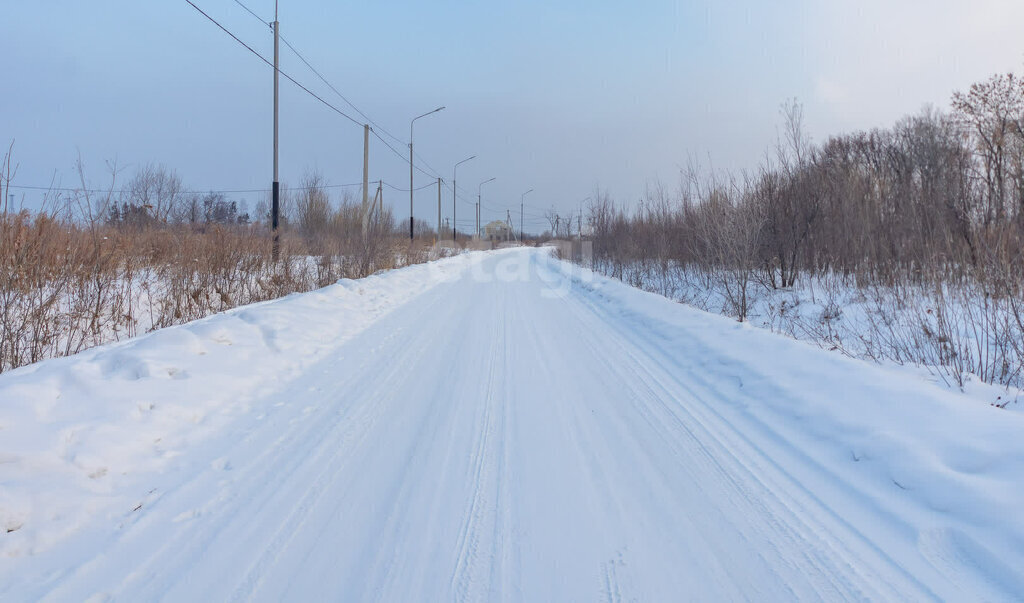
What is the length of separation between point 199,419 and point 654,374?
4.58 metres

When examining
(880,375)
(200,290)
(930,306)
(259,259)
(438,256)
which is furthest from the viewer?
(438,256)

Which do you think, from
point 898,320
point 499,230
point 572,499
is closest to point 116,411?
point 572,499

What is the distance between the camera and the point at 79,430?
123 inches

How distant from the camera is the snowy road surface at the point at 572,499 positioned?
210 centimetres

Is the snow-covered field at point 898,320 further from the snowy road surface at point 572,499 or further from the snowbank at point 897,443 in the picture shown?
the snowy road surface at point 572,499

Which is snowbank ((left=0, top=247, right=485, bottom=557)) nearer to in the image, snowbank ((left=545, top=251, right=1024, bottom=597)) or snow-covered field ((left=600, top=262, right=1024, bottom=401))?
snowbank ((left=545, top=251, right=1024, bottom=597))

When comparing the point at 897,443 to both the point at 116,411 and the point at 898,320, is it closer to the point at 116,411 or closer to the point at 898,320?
the point at 898,320

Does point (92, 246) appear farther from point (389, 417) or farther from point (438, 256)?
point (438, 256)

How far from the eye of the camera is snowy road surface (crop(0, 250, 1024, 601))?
2.10m

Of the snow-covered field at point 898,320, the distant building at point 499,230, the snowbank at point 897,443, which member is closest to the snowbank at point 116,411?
the snowbank at point 897,443

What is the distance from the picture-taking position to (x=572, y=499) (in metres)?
2.80

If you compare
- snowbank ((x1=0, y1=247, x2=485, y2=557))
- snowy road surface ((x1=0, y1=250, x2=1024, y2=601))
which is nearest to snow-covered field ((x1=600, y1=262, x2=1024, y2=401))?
snowy road surface ((x1=0, y1=250, x2=1024, y2=601))

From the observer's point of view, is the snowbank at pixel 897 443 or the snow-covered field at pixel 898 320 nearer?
the snowbank at pixel 897 443

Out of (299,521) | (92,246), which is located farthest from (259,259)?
(299,521)
